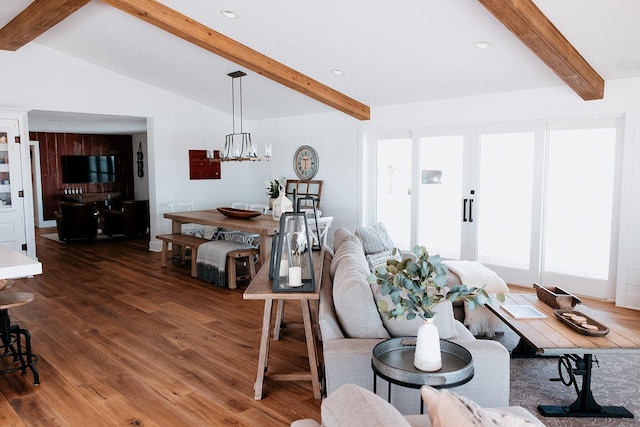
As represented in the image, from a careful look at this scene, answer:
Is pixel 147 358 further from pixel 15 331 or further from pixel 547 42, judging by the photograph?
pixel 547 42

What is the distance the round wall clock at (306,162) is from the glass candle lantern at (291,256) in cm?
516

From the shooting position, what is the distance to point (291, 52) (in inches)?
210

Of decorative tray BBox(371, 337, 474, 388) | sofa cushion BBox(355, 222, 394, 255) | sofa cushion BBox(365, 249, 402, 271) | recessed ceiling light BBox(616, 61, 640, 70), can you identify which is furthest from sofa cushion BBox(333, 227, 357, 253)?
recessed ceiling light BBox(616, 61, 640, 70)

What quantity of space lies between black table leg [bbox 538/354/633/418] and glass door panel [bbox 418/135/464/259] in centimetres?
346

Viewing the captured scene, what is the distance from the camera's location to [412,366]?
2.02 metres

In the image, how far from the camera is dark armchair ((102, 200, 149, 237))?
9.45m

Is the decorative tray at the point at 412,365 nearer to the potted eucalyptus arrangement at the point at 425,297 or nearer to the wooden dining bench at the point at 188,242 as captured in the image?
the potted eucalyptus arrangement at the point at 425,297

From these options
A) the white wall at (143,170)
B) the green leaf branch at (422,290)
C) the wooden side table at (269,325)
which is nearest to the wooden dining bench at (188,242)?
the wooden side table at (269,325)

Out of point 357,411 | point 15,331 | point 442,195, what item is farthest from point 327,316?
point 442,195

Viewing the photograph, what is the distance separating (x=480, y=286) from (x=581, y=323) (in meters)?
1.21

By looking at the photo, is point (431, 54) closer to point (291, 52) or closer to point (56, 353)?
point (291, 52)

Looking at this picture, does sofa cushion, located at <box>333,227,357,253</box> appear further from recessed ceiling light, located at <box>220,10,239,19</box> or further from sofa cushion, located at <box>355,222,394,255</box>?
recessed ceiling light, located at <box>220,10,239,19</box>

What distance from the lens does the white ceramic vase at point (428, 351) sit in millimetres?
1952

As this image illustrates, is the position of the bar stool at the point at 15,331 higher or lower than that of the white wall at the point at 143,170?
lower
